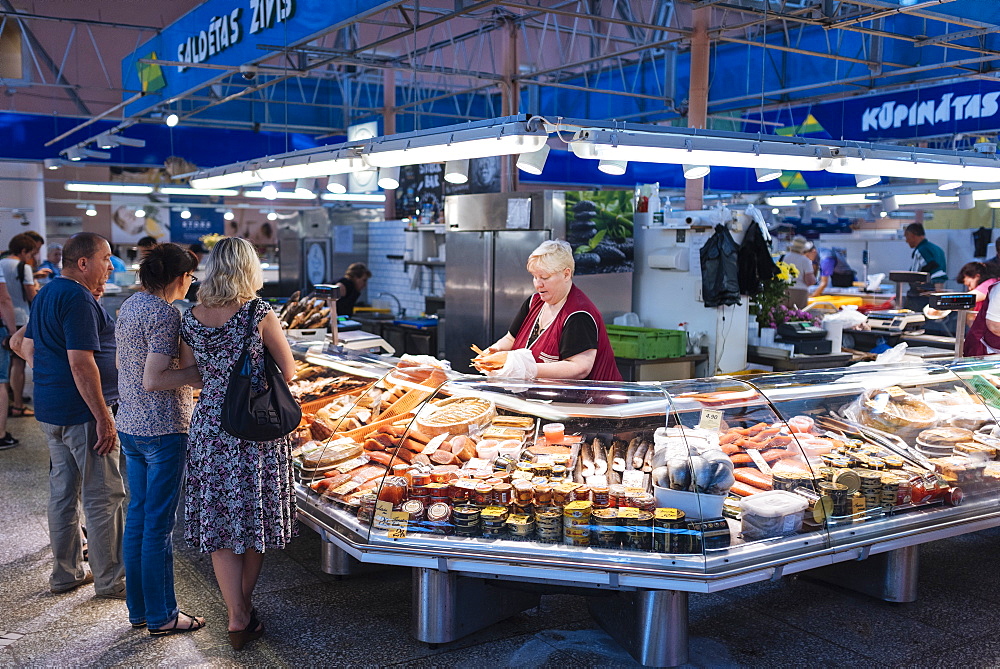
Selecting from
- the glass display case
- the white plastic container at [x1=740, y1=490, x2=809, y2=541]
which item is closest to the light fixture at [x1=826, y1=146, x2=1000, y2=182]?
the glass display case

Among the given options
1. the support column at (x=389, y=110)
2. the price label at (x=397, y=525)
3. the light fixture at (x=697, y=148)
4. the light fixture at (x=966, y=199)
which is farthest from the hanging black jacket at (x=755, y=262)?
the support column at (x=389, y=110)

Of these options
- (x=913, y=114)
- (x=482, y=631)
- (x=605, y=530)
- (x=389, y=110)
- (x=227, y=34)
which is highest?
(x=389, y=110)

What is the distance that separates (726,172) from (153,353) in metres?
15.1

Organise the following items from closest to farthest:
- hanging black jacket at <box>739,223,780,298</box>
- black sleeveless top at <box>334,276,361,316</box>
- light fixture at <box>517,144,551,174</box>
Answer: light fixture at <box>517,144,551,174</box>
hanging black jacket at <box>739,223,780,298</box>
black sleeveless top at <box>334,276,361,316</box>

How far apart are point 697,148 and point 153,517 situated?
361 cm

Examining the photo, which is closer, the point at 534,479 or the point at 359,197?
the point at 534,479

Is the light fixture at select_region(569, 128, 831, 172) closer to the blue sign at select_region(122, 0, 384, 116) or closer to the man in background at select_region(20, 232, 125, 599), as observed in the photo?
the blue sign at select_region(122, 0, 384, 116)

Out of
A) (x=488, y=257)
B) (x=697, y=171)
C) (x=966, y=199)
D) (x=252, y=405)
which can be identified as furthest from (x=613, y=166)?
(x=966, y=199)

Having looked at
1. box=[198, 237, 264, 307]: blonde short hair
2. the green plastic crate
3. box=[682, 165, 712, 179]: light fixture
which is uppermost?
box=[682, 165, 712, 179]: light fixture

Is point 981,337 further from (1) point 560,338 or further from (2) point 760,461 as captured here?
(1) point 560,338

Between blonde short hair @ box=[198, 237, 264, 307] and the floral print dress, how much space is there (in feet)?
0.24

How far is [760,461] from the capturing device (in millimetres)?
4047

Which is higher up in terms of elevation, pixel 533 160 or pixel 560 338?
pixel 533 160

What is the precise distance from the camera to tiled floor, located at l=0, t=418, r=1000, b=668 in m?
3.74
